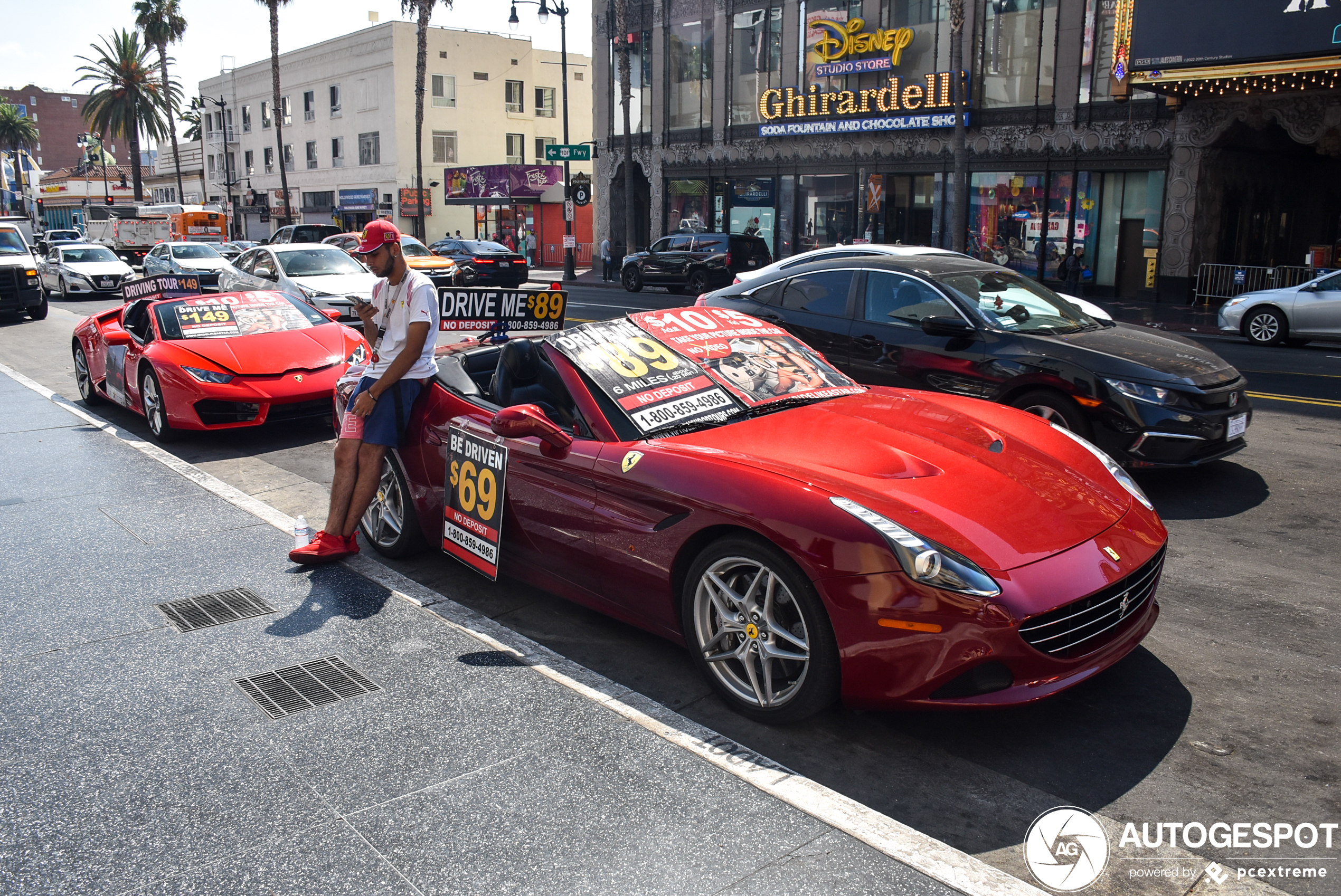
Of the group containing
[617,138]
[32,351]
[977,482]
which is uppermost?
[617,138]

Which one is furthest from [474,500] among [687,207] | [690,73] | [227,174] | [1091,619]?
[227,174]

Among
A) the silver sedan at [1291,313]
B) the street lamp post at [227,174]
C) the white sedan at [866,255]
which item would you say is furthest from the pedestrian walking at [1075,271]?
the street lamp post at [227,174]

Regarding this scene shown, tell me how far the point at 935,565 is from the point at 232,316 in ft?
27.2

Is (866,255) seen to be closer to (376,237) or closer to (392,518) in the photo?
(376,237)

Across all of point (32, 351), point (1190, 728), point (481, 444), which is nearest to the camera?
point (1190, 728)

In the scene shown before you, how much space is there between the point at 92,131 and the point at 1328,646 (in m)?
83.4

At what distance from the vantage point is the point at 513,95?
5531 cm

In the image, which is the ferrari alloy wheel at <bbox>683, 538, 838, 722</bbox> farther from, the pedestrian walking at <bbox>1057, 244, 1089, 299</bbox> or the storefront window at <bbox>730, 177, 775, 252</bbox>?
the storefront window at <bbox>730, 177, 775, 252</bbox>

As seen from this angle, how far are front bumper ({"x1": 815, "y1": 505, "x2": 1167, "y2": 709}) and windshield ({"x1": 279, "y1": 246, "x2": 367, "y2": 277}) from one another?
15825 millimetres

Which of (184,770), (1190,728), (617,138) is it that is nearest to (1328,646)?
(1190,728)

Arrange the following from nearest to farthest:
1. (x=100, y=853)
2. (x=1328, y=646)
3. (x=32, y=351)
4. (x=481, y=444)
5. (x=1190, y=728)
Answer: (x=100, y=853), (x=1190, y=728), (x=1328, y=646), (x=481, y=444), (x=32, y=351)

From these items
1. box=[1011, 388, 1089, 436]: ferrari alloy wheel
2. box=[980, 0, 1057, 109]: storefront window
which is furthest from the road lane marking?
box=[980, 0, 1057, 109]: storefront window

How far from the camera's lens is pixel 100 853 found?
9.74 feet

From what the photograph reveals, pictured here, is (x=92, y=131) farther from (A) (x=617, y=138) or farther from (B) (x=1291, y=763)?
(B) (x=1291, y=763)
